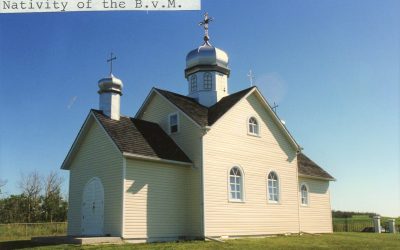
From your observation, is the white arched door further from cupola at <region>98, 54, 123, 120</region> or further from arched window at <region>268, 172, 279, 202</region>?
arched window at <region>268, 172, 279, 202</region>

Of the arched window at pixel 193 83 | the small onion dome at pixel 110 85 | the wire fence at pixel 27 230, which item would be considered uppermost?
the arched window at pixel 193 83

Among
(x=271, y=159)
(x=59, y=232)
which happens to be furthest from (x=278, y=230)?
(x=59, y=232)

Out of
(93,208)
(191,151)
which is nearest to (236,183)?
(191,151)

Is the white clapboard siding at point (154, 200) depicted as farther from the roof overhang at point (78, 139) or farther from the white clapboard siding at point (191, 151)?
the roof overhang at point (78, 139)

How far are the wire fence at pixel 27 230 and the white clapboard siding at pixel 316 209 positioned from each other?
16.9 metres

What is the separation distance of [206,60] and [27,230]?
53.3ft

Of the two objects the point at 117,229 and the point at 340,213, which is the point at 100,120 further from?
the point at 340,213

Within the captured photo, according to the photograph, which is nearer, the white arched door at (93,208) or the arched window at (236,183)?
the white arched door at (93,208)

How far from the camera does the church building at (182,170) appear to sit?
66.1ft

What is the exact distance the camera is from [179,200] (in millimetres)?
21812

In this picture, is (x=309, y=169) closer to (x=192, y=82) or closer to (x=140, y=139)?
(x=192, y=82)

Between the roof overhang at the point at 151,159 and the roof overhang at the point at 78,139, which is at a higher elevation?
the roof overhang at the point at 78,139

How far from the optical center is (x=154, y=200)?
2061 centimetres
